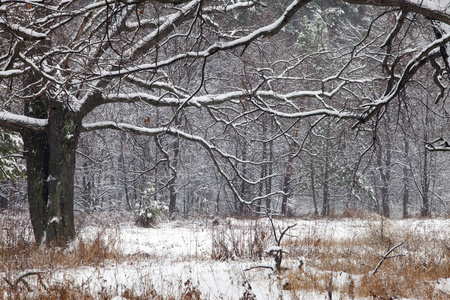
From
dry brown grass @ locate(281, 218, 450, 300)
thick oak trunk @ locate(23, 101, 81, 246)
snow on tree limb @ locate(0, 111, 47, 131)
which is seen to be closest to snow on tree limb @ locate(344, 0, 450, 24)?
dry brown grass @ locate(281, 218, 450, 300)

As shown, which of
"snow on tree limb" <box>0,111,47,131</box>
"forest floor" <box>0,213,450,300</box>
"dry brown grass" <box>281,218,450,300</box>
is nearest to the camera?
"forest floor" <box>0,213,450,300</box>

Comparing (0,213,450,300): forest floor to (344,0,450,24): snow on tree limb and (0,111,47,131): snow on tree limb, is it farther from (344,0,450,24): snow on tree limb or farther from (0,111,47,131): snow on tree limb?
(344,0,450,24): snow on tree limb

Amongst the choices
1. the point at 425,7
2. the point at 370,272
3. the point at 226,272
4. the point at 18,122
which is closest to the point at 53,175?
the point at 18,122

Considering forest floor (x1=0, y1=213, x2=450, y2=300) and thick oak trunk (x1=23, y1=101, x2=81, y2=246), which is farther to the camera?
thick oak trunk (x1=23, y1=101, x2=81, y2=246)

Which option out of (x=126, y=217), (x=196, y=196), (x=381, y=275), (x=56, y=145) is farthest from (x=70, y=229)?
(x=196, y=196)

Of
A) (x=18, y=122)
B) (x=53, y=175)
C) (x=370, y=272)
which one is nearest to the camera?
(x=370, y=272)

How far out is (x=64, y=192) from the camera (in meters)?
7.25

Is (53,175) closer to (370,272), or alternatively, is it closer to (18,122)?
(18,122)

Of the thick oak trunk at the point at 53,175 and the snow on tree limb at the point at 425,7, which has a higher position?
the snow on tree limb at the point at 425,7

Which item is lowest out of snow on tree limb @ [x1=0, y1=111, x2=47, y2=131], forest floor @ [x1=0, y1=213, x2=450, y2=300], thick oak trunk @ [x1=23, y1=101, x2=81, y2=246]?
forest floor @ [x1=0, y1=213, x2=450, y2=300]

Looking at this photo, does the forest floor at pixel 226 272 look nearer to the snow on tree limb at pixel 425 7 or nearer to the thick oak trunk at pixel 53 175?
the thick oak trunk at pixel 53 175

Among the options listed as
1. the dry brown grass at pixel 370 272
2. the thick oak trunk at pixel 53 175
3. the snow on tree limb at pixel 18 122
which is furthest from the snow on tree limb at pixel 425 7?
the snow on tree limb at pixel 18 122

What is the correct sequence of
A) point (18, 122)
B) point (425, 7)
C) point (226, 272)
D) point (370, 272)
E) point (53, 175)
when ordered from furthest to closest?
point (53, 175), point (18, 122), point (226, 272), point (370, 272), point (425, 7)

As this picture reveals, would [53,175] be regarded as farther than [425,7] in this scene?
Answer: Yes
